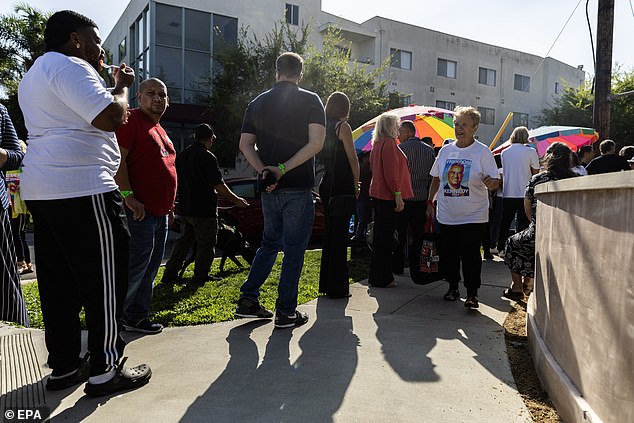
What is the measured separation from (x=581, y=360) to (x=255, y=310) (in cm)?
253

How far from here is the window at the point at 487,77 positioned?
35875mm

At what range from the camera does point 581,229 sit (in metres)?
2.56

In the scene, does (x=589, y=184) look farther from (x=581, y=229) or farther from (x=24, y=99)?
(x=24, y=99)

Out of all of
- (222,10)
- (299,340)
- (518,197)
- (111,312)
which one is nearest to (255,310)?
(299,340)

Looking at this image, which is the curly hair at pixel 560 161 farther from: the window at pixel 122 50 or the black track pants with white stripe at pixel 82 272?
the window at pixel 122 50

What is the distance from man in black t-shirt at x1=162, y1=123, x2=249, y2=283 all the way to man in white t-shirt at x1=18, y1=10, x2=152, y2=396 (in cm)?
296

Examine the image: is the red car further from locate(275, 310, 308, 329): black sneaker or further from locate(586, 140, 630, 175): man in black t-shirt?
locate(275, 310, 308, 329): black sneaker

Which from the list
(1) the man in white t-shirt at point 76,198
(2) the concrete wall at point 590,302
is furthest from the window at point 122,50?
(2) the concrete wall at point 590,302

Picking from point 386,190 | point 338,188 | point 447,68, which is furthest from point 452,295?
point 447,68

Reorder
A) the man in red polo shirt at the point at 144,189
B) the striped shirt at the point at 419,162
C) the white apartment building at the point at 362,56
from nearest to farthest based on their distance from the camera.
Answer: the man in red polo shirt at the point at 144,189
the striped shirt at the point at 419,162
the white apartment building at the point at 362,56

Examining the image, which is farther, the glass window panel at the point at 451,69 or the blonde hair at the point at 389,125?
the glass window panel at the point at 451,69

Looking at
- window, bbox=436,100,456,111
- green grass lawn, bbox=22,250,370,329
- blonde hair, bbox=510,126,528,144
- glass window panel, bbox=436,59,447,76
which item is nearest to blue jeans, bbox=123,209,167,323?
green grass lawn, bbox=22,250,370,329

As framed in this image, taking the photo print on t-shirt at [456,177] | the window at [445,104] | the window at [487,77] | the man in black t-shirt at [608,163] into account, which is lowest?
the photo print on t-shirt at [456,177]

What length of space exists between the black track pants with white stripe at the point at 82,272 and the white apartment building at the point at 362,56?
1994 cm
